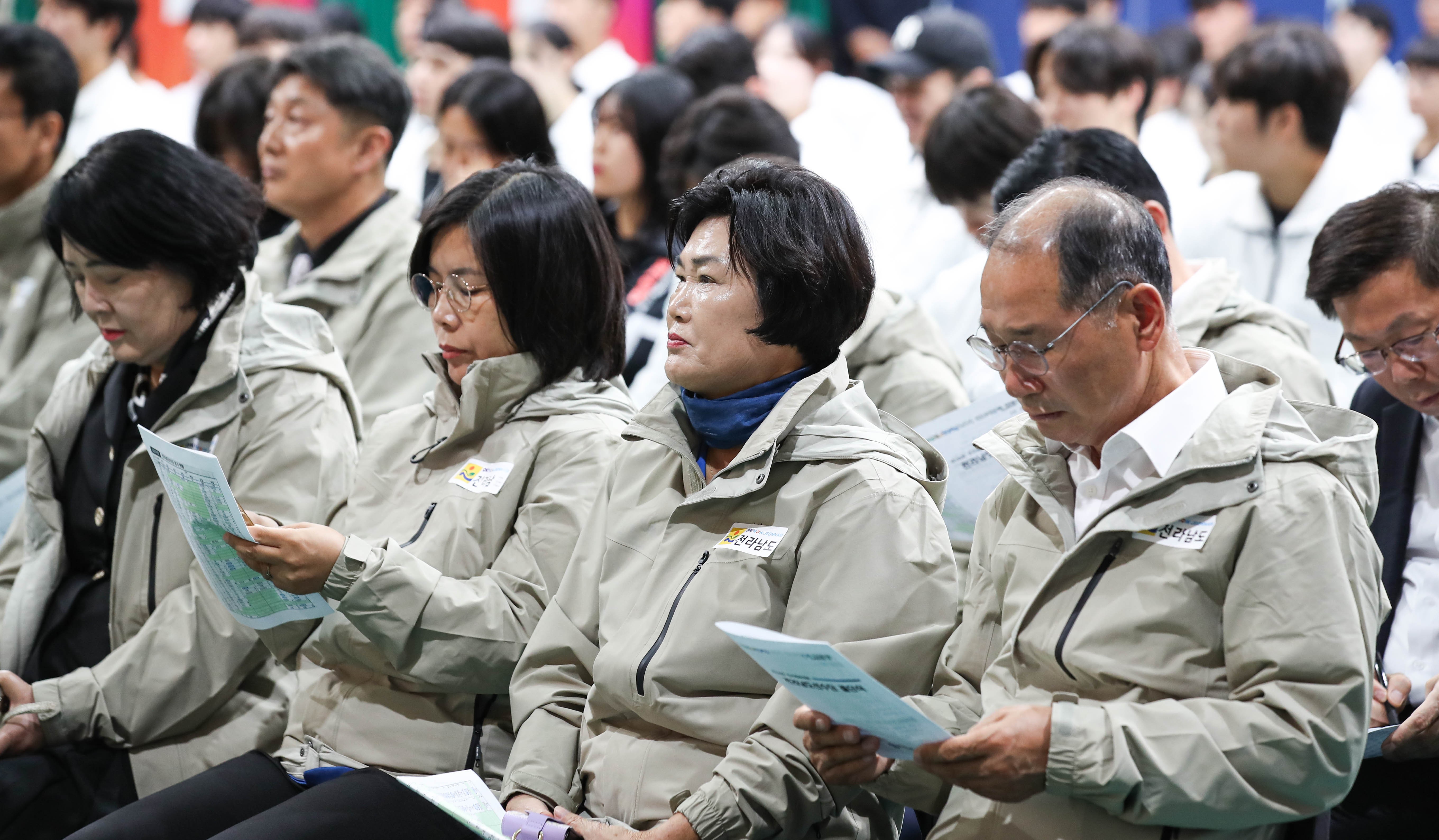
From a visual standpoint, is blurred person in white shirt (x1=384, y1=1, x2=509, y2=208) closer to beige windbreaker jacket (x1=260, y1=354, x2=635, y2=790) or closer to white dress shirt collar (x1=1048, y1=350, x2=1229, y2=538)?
beige windbreaker jacket (x1=260, y1=354, x2=635, y2=790)

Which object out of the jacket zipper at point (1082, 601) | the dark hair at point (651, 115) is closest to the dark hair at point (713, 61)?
the dark hair at point (651, 115)

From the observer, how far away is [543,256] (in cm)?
260

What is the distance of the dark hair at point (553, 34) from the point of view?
7.46 m

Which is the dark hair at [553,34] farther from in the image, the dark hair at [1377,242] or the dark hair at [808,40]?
the dark hair at [1377,242]

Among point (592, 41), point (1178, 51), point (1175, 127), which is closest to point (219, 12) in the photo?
point (592, 41)

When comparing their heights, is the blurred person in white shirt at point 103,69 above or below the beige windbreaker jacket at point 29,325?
→ above

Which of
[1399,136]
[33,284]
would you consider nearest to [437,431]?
[33,284]

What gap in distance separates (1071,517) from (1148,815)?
0.43 metres

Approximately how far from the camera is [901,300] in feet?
11.1

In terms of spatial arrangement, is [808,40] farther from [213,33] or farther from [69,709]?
[69,709]

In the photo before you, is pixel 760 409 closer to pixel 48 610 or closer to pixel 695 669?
pixel 695 669

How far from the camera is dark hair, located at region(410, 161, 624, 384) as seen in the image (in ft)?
8.48

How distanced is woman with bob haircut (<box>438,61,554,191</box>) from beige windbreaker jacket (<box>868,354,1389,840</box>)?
2818 millimetres

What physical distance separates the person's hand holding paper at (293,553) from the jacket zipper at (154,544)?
0.54 m
